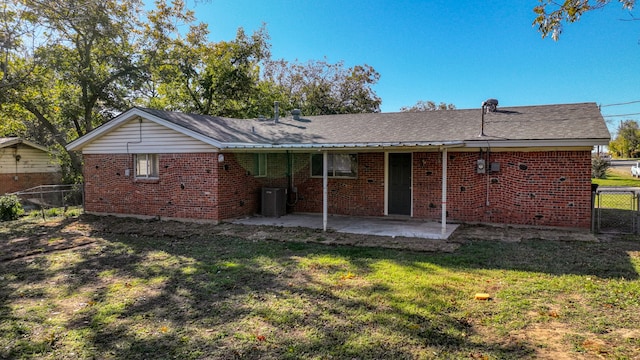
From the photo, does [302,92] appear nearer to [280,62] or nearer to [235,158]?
[280,62]

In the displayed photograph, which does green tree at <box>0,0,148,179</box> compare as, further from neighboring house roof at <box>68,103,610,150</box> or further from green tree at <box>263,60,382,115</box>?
green tree at <box>263,60,382,115</box>

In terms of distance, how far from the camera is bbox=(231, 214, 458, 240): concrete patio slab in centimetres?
869

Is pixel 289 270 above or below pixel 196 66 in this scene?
below

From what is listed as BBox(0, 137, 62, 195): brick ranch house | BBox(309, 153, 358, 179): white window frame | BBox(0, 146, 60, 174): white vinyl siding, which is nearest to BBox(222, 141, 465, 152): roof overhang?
BBox(309, 153, 358, 179): white window frame

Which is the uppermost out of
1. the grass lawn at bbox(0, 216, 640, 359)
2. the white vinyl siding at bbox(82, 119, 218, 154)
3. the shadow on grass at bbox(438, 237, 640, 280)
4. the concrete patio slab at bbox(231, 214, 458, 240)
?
the white vinyl siding at bbox(82, 119, 218, 154)

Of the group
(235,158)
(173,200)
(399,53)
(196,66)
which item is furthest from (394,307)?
(399,53)

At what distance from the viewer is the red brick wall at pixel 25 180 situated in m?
19.0

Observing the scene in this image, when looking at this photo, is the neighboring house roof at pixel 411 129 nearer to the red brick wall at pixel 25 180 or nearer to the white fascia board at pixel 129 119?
the white fascia board at pixel 129 119

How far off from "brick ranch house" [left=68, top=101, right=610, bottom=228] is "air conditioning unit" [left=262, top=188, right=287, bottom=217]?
0.36 m

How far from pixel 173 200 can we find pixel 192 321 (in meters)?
7.37

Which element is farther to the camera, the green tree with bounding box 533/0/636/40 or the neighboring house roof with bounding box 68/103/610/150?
the neighboring house roof with bounding box 68/103/610/150

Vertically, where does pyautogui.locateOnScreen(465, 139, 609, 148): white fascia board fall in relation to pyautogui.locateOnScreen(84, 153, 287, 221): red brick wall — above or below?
above

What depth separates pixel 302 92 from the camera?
28.2m

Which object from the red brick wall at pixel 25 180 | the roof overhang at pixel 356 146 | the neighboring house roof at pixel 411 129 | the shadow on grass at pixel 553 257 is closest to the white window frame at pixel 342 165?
the neighboring house roof at pixel 411 129
